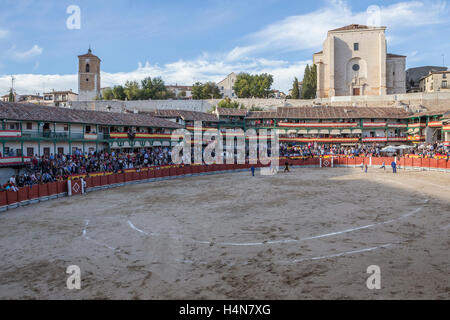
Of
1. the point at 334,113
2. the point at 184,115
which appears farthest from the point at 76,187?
the point at 334,113

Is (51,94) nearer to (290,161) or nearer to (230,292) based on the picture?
(290,161)

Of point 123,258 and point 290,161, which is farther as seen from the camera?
point 290,161

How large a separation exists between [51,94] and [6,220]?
10108cm

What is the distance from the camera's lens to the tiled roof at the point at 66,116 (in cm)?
3073

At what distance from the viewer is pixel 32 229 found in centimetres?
1510

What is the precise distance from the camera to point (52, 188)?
2378cm

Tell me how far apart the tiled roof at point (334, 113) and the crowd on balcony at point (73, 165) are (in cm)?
2790

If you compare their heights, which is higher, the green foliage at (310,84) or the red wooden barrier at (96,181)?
the green foliage at (310,84)

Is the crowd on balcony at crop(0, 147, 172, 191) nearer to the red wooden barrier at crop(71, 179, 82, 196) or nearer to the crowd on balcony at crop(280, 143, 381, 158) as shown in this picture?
the red wooden barrier at crop(71, 179, 82, 196)

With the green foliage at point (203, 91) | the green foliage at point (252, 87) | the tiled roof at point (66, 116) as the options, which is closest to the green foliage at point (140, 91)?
the green foliage at point (203, 91)

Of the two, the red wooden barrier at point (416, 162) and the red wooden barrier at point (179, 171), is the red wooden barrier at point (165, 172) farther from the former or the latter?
the red wooden barrier at point (416, 162)

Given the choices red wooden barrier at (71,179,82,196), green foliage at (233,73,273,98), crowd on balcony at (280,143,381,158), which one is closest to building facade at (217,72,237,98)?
green foliage at (233,73,273,98)

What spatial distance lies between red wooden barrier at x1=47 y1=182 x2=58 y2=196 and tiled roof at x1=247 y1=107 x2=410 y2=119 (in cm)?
4387
